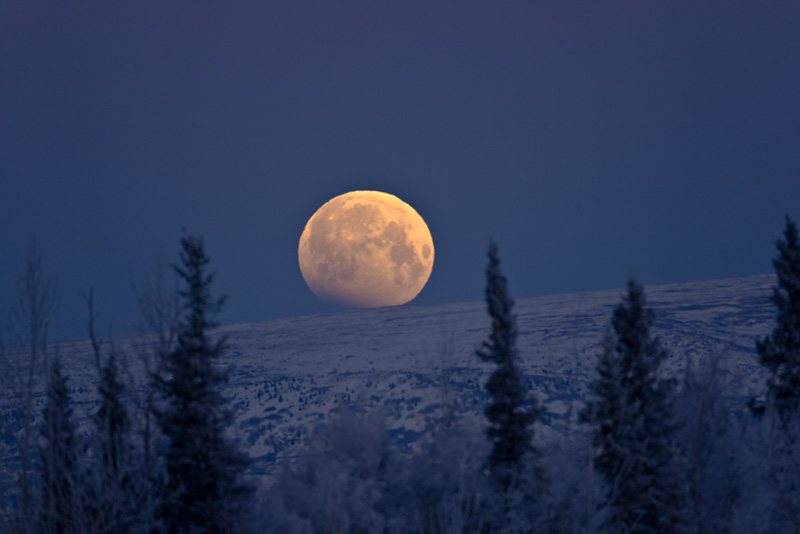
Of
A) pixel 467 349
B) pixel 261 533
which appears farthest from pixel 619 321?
pixel 467 349

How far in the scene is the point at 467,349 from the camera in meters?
70.2

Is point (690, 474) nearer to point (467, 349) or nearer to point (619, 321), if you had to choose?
point (619, 321)

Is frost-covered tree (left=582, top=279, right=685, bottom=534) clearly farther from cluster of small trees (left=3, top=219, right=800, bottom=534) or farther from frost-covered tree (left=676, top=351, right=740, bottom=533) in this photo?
frost-covered tree (left=676, top=351, right=740, bottom=533)

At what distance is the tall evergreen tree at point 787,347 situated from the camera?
32906 mm

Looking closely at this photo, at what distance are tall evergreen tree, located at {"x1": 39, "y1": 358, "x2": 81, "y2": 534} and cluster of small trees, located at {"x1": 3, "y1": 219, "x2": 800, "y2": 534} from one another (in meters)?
0.08

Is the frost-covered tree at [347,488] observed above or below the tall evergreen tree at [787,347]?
below

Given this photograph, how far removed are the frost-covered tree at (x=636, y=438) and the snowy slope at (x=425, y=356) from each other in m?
10.1

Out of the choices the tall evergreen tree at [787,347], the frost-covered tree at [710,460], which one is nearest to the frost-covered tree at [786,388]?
the tall evergreen tree at [787,347]

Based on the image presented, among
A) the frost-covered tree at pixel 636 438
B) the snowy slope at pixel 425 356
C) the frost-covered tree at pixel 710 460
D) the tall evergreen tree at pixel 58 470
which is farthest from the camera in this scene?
the snowy slope at pixel 425 356

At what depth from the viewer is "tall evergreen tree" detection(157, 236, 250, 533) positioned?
979 inches

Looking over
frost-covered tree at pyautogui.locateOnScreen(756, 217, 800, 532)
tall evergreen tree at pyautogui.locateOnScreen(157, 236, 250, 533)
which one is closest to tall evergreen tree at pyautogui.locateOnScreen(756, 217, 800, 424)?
frost-covered tree at pyautogui.locateOnScreen(756, 217, 800, 532)

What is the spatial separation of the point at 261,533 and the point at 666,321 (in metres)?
57.6

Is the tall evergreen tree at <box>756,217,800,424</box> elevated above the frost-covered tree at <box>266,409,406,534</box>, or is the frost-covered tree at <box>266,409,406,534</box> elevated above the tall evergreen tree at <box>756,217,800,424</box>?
the tall evergreen tree at <box>756,217,800,424</box>

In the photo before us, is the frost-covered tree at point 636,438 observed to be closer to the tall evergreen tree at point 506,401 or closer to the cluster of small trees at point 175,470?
the tall evergreen tree at point 506,401
